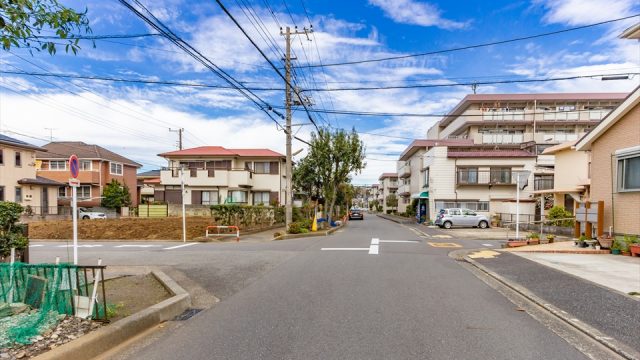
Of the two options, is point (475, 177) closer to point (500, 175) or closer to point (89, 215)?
point (500, 175)

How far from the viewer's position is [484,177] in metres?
35.9

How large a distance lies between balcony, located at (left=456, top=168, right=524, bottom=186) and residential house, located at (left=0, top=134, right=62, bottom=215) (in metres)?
35.4

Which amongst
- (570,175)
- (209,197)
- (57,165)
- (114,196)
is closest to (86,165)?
(57,165)

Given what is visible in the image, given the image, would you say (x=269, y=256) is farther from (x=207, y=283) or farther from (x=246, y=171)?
(x=246, y=171)

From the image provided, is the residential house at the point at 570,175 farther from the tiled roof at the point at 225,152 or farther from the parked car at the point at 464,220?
the tiled roof at the point at 225,152

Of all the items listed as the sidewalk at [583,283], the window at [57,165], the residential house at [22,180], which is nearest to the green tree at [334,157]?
the sidewalk at [583,283]

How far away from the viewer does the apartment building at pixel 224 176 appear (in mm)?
36000

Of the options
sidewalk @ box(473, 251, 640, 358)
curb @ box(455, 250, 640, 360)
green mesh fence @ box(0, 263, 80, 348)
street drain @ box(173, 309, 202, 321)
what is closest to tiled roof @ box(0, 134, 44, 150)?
green mesh fence @ box(0, 263, 80, 348)

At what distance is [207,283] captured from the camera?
8.02m

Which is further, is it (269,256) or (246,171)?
(246,171)

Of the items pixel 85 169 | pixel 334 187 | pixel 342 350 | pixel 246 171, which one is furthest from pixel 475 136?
pixel 342 350

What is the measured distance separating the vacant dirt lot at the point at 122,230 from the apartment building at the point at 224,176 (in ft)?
41.7

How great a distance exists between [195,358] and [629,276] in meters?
9.11

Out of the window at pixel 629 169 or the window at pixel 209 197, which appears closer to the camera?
the window at pixel 629 169
